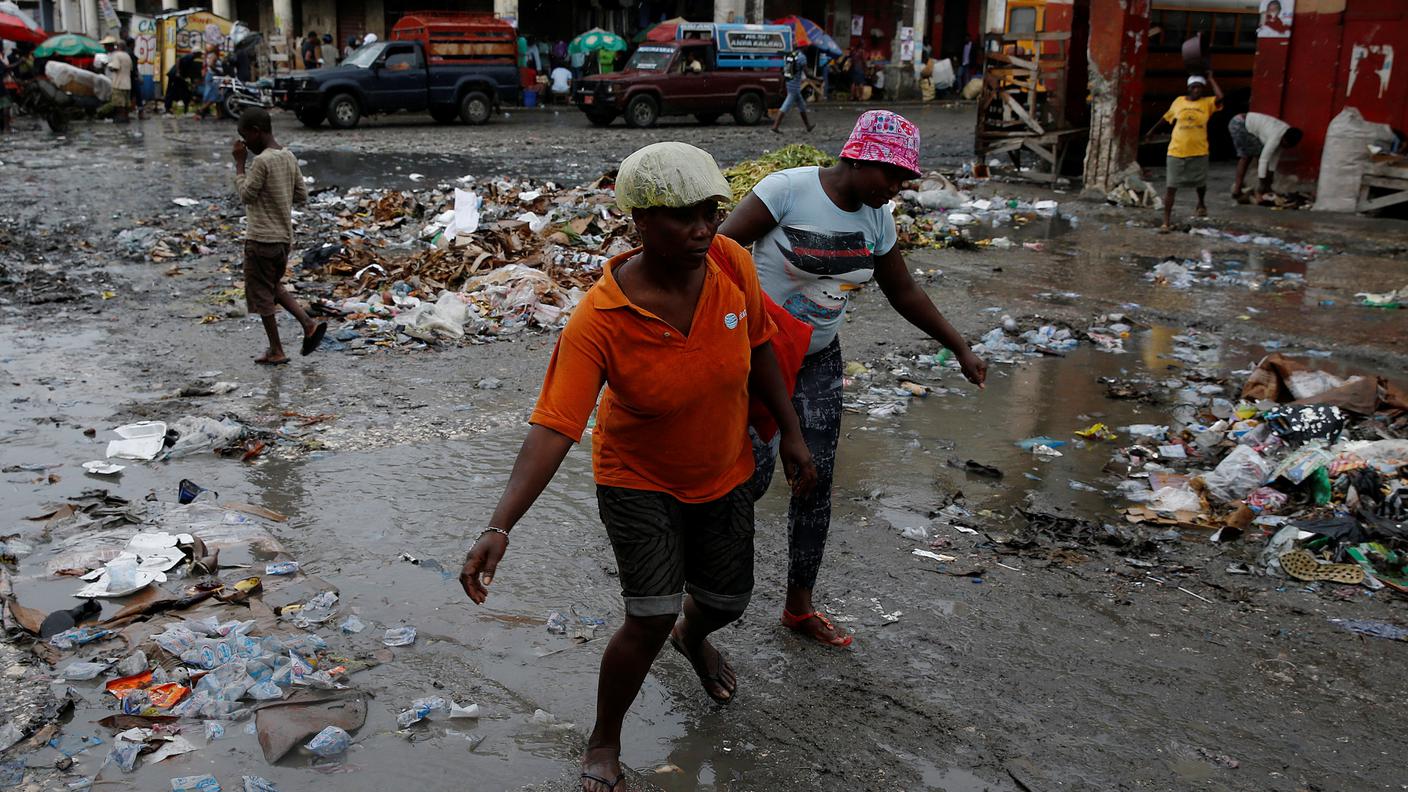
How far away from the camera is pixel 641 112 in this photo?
23.9 metres

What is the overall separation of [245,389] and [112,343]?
1.60 meters

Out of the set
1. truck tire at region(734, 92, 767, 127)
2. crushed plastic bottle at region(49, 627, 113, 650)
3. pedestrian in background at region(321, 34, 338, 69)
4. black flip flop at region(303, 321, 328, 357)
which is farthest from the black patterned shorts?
pedestrian in background at region(321, 34, 338, 69)

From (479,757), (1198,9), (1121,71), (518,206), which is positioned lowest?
(479,757)

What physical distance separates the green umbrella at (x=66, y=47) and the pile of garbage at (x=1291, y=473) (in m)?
26.8

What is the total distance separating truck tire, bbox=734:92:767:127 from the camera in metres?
24.9

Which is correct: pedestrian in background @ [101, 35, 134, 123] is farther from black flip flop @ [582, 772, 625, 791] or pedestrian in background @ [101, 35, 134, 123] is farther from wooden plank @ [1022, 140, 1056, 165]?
black flip flop @ [582, 772, 625, 791]

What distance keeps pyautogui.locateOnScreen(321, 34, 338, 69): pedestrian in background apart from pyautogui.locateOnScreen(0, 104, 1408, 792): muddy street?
2378 centimetres

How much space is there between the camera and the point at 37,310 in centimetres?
810

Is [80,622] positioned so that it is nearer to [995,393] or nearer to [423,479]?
[423,479]

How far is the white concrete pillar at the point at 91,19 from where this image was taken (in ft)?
125

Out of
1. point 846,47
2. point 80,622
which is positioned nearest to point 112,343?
point 80,622

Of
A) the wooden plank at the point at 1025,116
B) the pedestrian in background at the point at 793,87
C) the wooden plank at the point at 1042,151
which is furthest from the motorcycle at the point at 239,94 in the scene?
the wooden plank at the point at 1042,151

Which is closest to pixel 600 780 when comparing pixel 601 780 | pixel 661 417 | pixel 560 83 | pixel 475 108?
pixel 601 780

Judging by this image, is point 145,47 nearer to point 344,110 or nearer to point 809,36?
point 344,110
